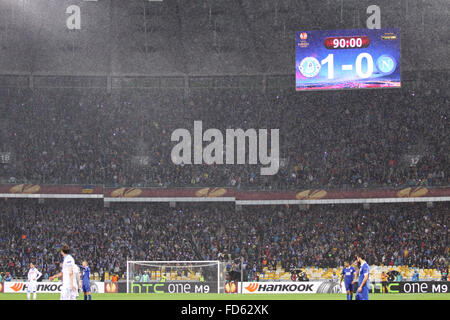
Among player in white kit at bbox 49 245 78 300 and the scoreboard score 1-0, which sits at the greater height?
the scoreboard score 1-0

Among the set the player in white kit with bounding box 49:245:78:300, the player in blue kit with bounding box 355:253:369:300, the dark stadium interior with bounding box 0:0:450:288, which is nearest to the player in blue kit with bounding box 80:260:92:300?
the player in white kit with bounding box 49:245:78:300

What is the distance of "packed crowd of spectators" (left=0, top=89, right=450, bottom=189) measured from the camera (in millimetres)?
46375

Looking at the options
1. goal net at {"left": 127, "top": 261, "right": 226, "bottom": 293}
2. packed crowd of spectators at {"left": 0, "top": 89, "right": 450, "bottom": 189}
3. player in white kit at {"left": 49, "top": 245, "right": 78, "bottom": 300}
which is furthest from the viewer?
packed crowd of spectators at {"left": 0, "top": 89, "right": 450, "bottom": 189}

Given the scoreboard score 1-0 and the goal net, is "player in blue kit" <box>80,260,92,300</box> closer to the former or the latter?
the goal net

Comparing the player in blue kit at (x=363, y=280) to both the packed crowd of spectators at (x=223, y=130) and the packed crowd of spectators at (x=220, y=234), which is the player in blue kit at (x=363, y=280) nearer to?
the packed crowd of spectators at (x=220, y=234)

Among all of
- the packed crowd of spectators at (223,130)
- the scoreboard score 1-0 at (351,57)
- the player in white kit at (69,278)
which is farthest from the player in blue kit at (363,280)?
the packed crowd of spectators at (223,130)

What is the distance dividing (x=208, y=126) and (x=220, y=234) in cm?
1079

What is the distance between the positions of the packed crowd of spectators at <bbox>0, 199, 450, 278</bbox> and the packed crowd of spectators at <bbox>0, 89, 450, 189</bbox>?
7.32ft

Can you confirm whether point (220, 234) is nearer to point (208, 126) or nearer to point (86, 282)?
point (208, 126)

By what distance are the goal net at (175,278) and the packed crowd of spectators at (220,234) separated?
195 inches

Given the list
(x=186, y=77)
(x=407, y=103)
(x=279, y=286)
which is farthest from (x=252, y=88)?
(x=279, y=286)

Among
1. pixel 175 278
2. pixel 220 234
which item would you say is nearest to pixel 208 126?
pixel 220 234

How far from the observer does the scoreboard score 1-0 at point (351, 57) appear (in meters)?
34.7

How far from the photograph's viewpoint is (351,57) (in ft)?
115
